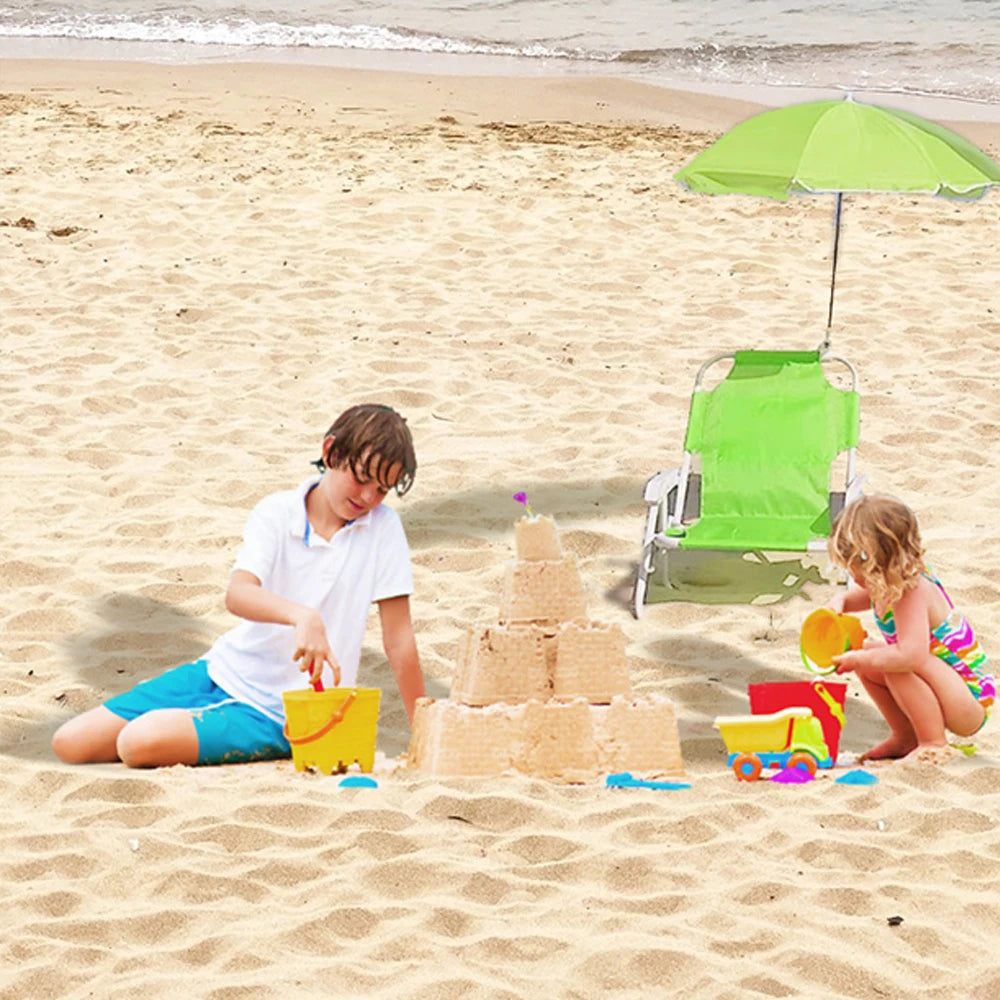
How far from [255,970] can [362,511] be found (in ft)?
4.29

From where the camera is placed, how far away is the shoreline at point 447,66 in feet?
52.4

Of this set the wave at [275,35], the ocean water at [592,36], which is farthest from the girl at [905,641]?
the wave at [275,35]

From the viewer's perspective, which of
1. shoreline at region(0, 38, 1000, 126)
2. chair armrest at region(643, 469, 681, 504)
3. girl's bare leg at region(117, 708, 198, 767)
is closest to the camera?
girl's bare leg at region(117, 708, 198, 767)

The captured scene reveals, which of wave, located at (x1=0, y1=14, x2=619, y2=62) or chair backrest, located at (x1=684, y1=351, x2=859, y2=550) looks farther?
wave, located at (x1=0, y1=14, x2=619, y2=62)

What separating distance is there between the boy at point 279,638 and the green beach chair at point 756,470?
1564 millimetres

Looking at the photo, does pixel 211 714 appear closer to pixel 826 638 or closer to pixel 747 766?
pixel 747 766

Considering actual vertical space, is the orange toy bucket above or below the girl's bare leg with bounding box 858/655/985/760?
above

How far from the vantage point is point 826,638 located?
4.38m

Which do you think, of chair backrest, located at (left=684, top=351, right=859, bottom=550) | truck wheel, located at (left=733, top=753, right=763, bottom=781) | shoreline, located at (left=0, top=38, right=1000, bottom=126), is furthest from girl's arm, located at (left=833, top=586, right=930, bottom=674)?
shoreline, located at (left=0, top=38, right=1000, bottom=126)

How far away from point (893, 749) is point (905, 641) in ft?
1.10

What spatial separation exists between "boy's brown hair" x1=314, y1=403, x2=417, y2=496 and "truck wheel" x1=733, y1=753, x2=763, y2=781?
3.57ft

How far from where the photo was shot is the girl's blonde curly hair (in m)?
4.14

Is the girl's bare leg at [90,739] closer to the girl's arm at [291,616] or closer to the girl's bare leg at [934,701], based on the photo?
the girl's arm at [291,616]

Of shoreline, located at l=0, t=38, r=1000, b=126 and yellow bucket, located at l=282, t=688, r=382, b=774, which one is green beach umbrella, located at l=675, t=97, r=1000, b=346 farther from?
shoreline, located at l=0, t=38, r=1000, b=126
